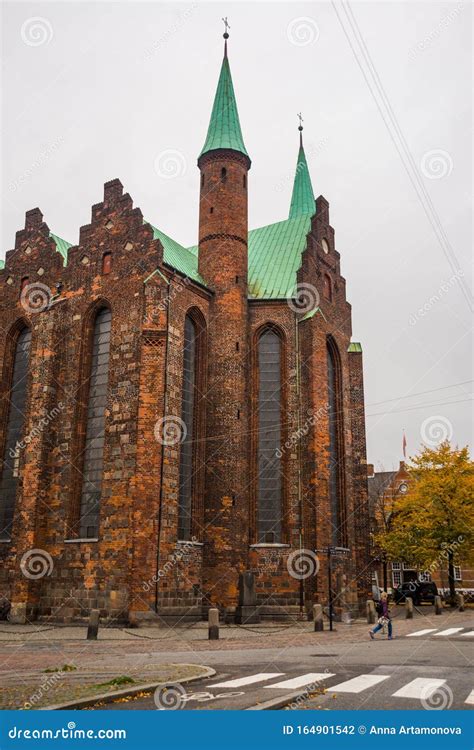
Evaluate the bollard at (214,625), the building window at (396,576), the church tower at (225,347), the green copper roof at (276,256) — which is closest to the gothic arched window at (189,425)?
the church tower at (225,347)

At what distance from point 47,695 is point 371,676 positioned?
535cm

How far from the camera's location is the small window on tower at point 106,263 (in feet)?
92.3

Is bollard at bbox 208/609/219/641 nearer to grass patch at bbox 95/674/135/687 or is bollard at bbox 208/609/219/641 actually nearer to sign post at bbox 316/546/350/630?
sign post at bbox 316/546/350/630

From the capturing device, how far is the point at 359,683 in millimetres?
10094

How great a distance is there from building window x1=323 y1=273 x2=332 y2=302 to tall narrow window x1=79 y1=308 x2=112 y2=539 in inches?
423

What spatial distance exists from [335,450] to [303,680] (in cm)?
2098

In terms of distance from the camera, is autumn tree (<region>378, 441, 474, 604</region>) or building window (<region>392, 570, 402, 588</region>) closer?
autumn tree (<region>378, 441, 474, 604</region>)

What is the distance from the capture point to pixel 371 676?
1095cm

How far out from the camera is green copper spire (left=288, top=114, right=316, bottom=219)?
4731cm

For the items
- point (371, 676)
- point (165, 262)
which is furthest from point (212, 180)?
point (371, 676)

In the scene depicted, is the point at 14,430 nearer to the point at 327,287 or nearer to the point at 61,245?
the point at 61,245

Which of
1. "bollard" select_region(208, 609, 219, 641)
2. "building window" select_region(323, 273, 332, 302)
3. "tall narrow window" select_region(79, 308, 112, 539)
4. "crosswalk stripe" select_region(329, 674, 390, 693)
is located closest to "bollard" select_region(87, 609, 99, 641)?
"bollard" select_region(208, 609, 219, 641)

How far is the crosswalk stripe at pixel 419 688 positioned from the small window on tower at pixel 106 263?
70.9 feet

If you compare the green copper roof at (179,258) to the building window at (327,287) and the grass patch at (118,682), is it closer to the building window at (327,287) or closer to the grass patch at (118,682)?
the building window at (327,287)
